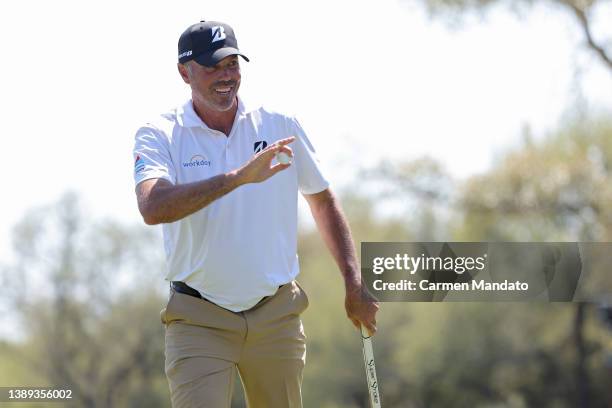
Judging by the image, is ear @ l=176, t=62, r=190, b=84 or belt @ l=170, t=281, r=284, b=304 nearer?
belt @ l=170, t=281, r=284, b=304

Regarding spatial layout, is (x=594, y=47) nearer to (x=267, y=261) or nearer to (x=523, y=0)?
(x=523, y=0)

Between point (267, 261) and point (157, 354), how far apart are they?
1210 inches

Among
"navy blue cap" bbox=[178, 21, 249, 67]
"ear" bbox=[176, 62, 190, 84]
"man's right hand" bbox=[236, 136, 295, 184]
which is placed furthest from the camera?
"ear" bbox=[176, 62, 190, 84]

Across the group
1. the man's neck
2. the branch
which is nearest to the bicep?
the man's neck

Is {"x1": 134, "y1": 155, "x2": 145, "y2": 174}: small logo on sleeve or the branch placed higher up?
the branch

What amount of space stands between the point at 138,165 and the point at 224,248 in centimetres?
56

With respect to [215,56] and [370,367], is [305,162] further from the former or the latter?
[370,367]

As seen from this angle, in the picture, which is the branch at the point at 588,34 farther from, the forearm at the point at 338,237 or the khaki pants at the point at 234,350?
the khaki pants at the point at 234,350

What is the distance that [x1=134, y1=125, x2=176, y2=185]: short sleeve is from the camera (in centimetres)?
522

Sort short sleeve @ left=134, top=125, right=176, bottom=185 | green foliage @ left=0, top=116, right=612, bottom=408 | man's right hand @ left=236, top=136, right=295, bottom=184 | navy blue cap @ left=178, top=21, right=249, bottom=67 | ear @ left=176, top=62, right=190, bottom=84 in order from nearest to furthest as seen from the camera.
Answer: man's right hand @ left=236, top=136, right=295, bottom=184 < short sleeve @ left=134, top=125, right=176, bottom=185 < navy blue cap @ left=178, top=21, right=249, bottom=67 < ear @ left=176, top=62, right=190, bottom=84 < green foliage @ left=0, top=116, right=612, bottom=408

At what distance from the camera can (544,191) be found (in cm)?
2547

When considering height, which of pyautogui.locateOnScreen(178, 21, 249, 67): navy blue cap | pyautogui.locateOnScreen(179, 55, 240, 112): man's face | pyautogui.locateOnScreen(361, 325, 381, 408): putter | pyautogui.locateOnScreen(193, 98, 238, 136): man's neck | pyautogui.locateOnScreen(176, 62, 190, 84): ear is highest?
pyautogui.locateOnScreen(178, 21, 249, 67): navy blue cap

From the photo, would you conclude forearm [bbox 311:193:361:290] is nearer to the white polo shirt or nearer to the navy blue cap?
the white polo shirt

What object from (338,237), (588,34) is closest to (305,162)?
(338,237)
